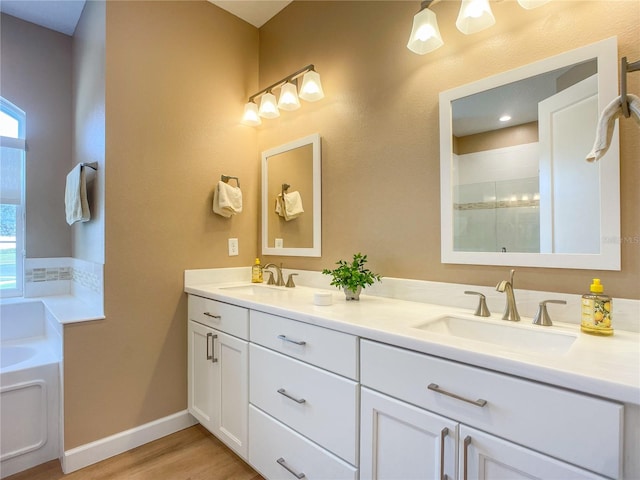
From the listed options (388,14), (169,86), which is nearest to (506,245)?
(388,14)

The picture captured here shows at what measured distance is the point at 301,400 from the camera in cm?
130

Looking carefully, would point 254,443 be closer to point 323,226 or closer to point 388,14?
→ point 323,226

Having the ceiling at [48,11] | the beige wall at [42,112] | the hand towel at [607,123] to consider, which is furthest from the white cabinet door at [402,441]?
the ceiling at [48,11]

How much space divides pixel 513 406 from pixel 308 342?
2.33 feet

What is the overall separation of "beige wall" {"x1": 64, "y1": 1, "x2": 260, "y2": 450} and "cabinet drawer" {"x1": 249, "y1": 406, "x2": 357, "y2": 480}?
31.7 inches

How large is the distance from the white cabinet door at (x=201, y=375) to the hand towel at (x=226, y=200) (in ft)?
2.46

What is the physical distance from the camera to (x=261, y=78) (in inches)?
99.9

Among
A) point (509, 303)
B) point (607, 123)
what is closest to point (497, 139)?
point (607, 123)

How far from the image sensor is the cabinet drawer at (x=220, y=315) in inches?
63.5

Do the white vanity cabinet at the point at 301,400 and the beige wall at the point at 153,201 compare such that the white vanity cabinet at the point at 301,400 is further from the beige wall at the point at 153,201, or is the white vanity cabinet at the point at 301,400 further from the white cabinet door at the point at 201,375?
the beige wall at the point at 153,201

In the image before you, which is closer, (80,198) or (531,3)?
(531,3)

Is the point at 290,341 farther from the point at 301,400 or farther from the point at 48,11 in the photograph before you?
the point at 48,11

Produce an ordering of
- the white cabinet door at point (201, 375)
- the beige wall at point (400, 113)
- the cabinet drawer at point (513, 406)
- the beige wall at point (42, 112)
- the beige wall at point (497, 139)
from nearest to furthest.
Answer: the cabinet drawer at point (513, 406)
the beige wall at point (400, 113)
the beige wall at point (497, 139)
the white cabinet door at point (201, 375)
the beige wall at point (42, 112)

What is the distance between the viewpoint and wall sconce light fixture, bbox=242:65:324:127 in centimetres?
198
